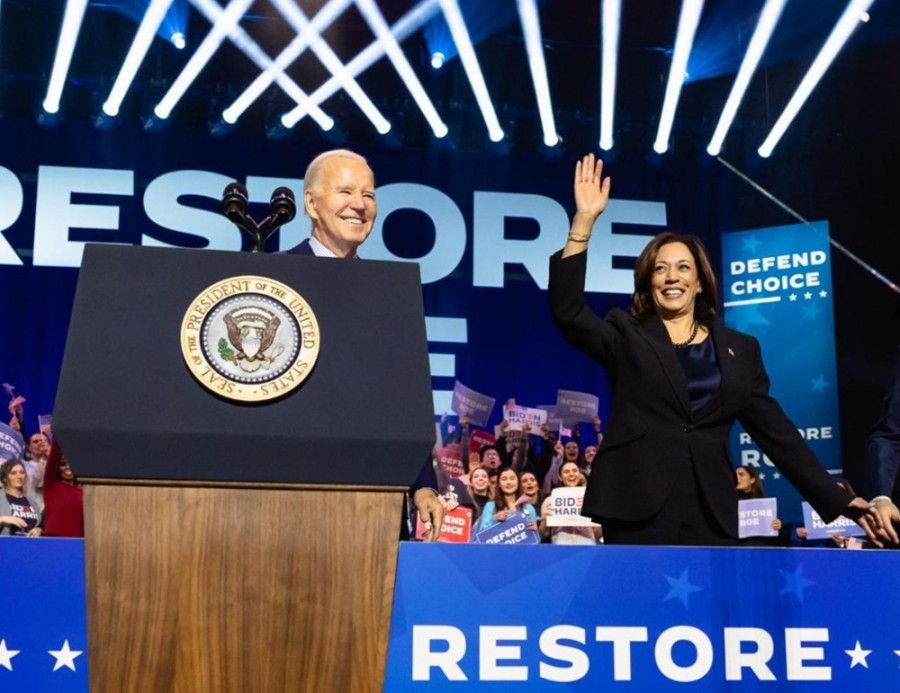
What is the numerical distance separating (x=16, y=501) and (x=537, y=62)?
4.57 metres

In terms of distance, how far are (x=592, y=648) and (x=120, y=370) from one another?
730mm

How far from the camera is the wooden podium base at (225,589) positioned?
1.26 meters

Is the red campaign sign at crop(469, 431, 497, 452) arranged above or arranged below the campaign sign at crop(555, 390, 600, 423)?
below

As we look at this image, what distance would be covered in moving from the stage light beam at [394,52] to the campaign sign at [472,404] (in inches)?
79.8

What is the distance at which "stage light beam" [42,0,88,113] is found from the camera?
7.28 m

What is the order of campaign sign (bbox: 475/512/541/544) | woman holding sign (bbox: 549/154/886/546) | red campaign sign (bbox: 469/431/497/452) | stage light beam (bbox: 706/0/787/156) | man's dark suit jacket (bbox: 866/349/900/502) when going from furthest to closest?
stage light beam (bbox: 706/0/787/156), red campaign sign (bbox: 469/431/497/452), campaign sign (bbox: 475/512/541/544), man's dark suit jacket (bbox: 866/349/900/502), woman holding sign (bbox: 549/154/886/546)

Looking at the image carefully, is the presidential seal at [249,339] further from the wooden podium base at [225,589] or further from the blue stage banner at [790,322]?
the blue stage banner at [790,322]

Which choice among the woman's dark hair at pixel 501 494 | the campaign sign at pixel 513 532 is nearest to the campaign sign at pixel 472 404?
the woman's dark hair at pixel 501 494

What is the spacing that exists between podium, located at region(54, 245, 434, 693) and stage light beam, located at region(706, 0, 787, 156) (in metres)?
6.96

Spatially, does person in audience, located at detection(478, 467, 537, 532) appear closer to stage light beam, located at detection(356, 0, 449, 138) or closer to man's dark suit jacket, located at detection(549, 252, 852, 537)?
stage light beam, located at detection(356, 0, 449, 138)

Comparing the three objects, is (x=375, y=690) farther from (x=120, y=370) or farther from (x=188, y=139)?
(x=188, y=139)

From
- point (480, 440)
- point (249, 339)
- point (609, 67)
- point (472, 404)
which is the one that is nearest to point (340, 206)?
point (249, 339)

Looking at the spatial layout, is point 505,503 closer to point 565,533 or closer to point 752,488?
point 565,533

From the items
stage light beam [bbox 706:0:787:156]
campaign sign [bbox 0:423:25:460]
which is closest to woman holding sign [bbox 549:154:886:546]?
campaign sign [bbox 0:423:25:460]
